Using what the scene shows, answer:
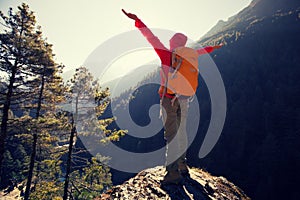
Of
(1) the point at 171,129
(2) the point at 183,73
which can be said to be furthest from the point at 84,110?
(2) the point at 183,73

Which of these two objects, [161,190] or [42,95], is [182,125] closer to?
[161,190]

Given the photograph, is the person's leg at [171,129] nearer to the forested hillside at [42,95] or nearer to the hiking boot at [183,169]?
the hiking boot at [183,169]

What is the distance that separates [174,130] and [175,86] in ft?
2.72

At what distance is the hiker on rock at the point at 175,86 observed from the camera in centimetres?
390

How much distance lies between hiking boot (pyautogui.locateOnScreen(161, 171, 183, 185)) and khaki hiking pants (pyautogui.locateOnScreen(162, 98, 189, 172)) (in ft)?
0.29

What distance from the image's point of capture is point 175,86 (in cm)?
401

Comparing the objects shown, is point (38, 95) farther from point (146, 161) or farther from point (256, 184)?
point (146, 161)

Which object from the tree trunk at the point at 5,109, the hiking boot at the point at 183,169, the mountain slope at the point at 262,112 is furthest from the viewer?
the mountain slope at the point at 262,112

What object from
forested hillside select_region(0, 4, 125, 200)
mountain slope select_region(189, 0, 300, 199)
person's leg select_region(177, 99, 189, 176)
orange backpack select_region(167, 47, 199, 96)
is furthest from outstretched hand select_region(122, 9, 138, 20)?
mountain slope select_region(189, 0, 300, 199)

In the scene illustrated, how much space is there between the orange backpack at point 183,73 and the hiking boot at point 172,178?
4.48 ft

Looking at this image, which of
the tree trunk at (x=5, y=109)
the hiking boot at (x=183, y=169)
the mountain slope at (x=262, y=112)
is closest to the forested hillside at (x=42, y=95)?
the tree trunk at (x=5, y=109)

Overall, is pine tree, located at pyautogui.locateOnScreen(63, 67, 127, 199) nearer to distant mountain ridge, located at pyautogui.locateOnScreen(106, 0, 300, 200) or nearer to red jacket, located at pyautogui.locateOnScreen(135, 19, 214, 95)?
red jacket, located at pyautogui.locateOnScreen(135, 19, 214, 95)

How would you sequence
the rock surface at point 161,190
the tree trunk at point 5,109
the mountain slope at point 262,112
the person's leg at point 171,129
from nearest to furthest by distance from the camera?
the rock surface at point 161,190
the person's leg at point 171,129
the tree trunk at point 5,109
the mountain slope at point 262,112

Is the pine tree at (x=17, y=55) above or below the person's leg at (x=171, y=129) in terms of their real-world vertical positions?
above
